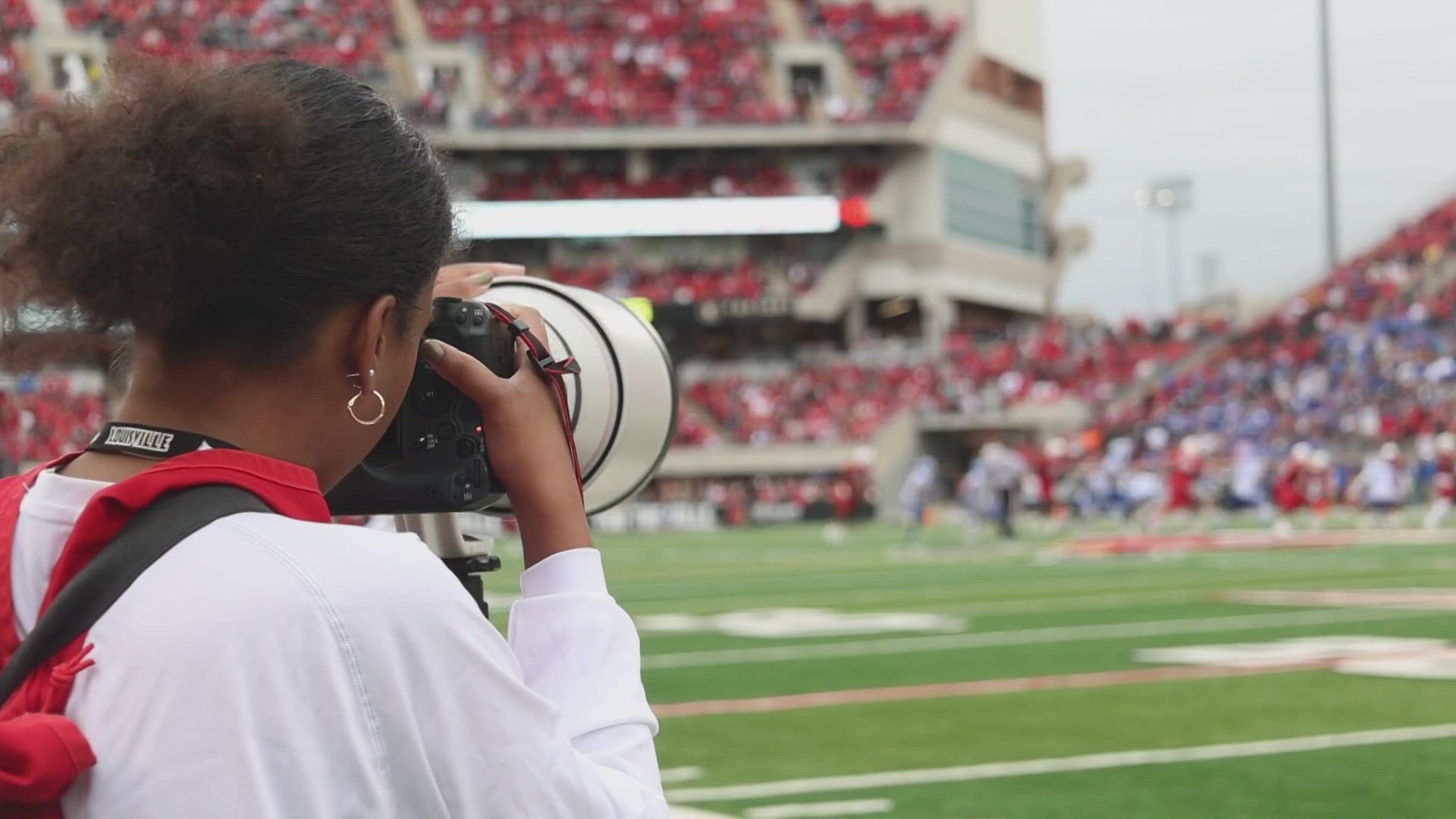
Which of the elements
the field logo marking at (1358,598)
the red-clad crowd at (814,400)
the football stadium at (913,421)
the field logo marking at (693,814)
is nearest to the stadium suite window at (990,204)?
the football stadium at (913,421)

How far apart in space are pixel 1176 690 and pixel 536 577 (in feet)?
20.2

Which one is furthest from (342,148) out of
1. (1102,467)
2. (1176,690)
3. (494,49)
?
(494,49)

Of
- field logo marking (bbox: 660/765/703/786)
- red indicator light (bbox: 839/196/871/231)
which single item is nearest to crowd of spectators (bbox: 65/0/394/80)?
red indicator light (bbox: 839/196/871/231)

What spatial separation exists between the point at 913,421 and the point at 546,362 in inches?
1621

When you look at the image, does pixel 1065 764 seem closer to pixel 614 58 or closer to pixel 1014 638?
pixel 1014 638

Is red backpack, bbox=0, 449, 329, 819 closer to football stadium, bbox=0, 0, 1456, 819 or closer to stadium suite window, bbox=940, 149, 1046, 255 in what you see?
football stadium, bbox=0, 0, 1456, 819

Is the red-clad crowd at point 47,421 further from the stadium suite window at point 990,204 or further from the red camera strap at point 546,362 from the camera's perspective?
the stadium suite window at point 990,204

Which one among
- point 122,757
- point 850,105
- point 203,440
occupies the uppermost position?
point 850,105

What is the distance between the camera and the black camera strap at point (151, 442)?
1.34 m

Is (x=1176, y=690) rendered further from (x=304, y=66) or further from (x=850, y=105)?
(x=850, y=105)

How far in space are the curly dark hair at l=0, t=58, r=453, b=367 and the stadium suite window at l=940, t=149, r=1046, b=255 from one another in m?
48.8

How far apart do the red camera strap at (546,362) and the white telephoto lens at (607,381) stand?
1.00ft

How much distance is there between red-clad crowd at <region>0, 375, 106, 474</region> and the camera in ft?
79.4

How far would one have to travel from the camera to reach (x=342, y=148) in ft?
4.49
